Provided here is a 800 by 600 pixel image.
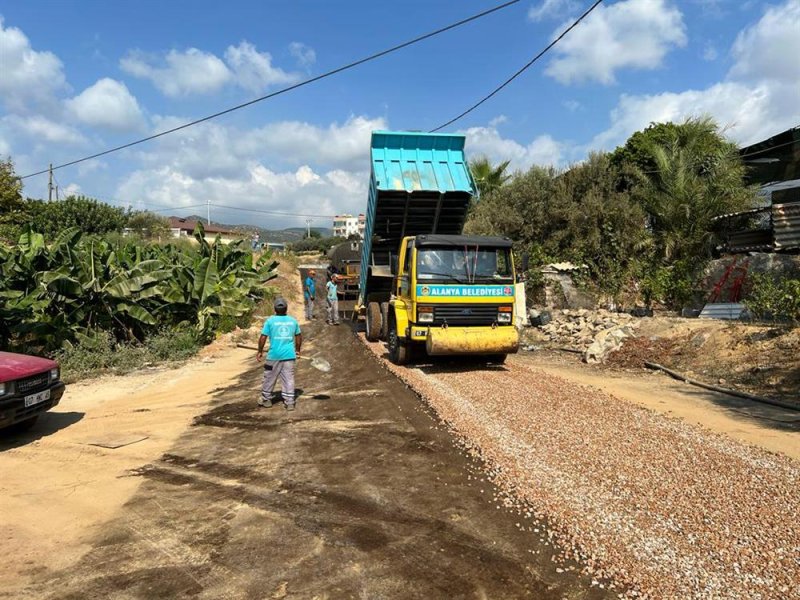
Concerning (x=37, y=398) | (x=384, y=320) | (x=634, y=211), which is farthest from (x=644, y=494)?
(x=634, y=211)

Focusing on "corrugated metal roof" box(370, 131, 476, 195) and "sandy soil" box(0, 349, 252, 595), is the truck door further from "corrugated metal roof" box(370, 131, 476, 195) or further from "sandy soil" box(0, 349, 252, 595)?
"sandy soil" box(0, 349, 252, 595)

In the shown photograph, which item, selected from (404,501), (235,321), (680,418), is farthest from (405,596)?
(235,321)

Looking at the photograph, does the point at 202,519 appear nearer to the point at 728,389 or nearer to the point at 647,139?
the point at 728,389

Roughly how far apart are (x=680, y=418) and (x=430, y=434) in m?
3.61

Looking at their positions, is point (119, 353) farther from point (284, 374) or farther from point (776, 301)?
point (776, 301)

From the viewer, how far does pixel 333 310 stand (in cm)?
1830

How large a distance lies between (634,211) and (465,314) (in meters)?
13.1

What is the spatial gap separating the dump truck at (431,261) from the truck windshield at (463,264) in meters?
0.02

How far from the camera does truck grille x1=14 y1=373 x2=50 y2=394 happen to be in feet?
20.9

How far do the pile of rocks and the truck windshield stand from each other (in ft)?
12.0

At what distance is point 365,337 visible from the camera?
1511 cm

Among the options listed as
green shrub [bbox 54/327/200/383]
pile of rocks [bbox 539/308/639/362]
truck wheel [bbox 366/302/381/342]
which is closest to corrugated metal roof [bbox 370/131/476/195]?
truck wheel [bbox 366/302/381/342]

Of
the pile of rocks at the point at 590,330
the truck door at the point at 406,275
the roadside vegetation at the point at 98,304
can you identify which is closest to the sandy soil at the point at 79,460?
the roadside vegetation at the point at 98,304

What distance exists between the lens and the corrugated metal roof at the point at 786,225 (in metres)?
13.5
